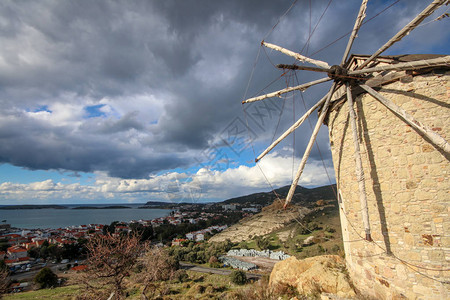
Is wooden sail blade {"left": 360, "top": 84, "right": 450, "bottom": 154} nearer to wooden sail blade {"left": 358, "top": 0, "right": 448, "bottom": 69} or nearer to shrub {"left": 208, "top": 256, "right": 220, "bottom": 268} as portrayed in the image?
wooden sail blade {"left": 358, "top": 0, "right": 448, "bottom": 69}

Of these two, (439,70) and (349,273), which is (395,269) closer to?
Result: (349,273)

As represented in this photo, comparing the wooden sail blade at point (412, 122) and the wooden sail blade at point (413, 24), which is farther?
the wooden sail blade at point (412, 122)

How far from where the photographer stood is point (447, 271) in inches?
165

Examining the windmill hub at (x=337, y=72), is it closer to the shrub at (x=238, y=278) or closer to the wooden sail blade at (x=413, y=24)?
the wooden sail blade at (x=413, y=24)

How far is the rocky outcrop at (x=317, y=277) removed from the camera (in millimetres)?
6172

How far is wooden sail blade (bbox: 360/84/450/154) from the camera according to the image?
4.00m

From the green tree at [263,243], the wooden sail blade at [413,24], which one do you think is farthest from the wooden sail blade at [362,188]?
the green tree at [263,243]

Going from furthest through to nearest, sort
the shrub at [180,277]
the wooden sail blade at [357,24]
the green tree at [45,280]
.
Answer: the green tree at [45,280], the shrub at [180,277], the wooden sail blade at [357,24]

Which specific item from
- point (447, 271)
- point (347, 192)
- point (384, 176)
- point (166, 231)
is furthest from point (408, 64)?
point (166, 231)

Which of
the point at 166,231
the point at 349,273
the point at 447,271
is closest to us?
the point at 447,271

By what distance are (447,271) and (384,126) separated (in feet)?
10.6

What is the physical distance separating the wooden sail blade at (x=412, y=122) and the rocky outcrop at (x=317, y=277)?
4.42 m

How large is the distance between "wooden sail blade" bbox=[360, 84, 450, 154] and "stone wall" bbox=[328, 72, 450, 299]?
0.39 meters

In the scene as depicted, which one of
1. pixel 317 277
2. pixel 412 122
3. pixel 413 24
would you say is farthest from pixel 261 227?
pixel 413 24
